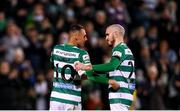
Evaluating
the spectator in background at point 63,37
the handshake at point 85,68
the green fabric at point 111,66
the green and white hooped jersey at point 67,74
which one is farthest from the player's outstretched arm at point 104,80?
the spectator in background at point 63,37

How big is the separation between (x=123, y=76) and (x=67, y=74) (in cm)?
93

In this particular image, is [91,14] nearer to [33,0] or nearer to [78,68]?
[33,0]

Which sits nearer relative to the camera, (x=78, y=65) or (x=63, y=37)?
(x=78, y=65)

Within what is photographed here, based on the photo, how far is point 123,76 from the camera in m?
13.1

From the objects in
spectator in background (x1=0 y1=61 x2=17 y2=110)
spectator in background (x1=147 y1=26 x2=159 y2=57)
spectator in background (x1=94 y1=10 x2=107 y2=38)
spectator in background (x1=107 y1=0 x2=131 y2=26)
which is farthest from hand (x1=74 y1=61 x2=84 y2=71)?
spectator in background (x1=147 y1=26 x2=159 y2=57)

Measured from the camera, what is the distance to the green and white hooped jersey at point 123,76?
42.9ft

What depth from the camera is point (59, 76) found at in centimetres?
1311

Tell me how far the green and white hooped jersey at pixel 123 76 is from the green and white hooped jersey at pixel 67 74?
0.52 meters

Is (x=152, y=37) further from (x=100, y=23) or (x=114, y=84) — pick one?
(x=114, y=84)

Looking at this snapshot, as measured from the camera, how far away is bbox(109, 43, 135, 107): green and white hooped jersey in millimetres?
13078

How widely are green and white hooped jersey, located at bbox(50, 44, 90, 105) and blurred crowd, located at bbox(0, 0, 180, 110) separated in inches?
237

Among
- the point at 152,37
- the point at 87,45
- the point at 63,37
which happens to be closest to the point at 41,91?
the point at 63,37

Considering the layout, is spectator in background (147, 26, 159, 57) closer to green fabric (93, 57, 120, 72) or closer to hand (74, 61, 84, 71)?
green fabric (93, 57, 120, 72)

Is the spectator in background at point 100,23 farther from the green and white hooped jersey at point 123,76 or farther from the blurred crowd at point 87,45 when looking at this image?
the green and white hooped jersey at point 123,76
